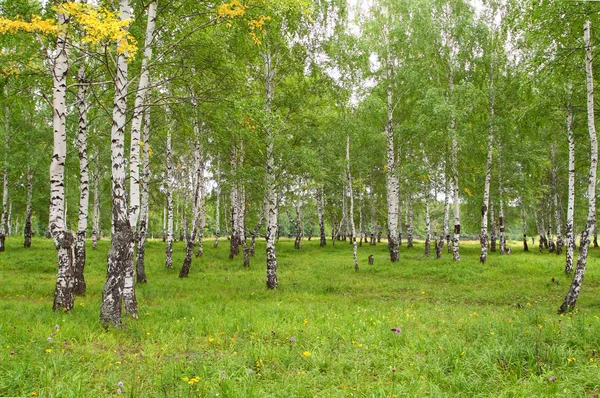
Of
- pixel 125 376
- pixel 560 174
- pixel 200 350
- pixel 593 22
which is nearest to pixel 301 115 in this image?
pixel 593 22

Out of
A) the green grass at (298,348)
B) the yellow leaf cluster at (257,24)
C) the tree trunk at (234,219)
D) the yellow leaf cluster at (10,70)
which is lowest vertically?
the green grass at (298,348)

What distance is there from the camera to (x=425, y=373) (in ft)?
16.7

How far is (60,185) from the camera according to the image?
864 centimetres

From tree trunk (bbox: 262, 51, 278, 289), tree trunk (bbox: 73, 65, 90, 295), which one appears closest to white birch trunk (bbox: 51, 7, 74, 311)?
tree trunk (bbox: 73, 65, 90, 295)

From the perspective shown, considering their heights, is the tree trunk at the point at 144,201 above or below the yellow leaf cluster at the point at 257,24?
below

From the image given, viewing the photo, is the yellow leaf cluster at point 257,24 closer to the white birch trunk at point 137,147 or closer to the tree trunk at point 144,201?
the white birch trunk at point 137,147

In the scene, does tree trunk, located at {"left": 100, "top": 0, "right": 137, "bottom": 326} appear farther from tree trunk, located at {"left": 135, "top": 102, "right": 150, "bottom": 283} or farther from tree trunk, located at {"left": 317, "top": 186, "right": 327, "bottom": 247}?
tree trunk, located at {"left": 317, "top": 186, "right": 327, "bottom": 247}

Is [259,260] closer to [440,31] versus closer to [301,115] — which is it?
[301,115]

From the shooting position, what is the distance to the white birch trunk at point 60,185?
852cm

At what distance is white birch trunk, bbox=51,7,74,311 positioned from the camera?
8.52 meters

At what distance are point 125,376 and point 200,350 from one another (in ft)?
4.61

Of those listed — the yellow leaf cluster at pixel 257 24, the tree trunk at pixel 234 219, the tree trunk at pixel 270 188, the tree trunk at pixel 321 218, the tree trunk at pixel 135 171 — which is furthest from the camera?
the tree trunk at pixel 321 218

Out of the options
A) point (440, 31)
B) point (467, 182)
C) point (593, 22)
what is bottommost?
point (467, 182)

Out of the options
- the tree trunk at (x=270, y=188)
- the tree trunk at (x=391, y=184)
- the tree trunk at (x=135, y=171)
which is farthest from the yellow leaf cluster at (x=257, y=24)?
the tree trunk at (x=391, y=184)
